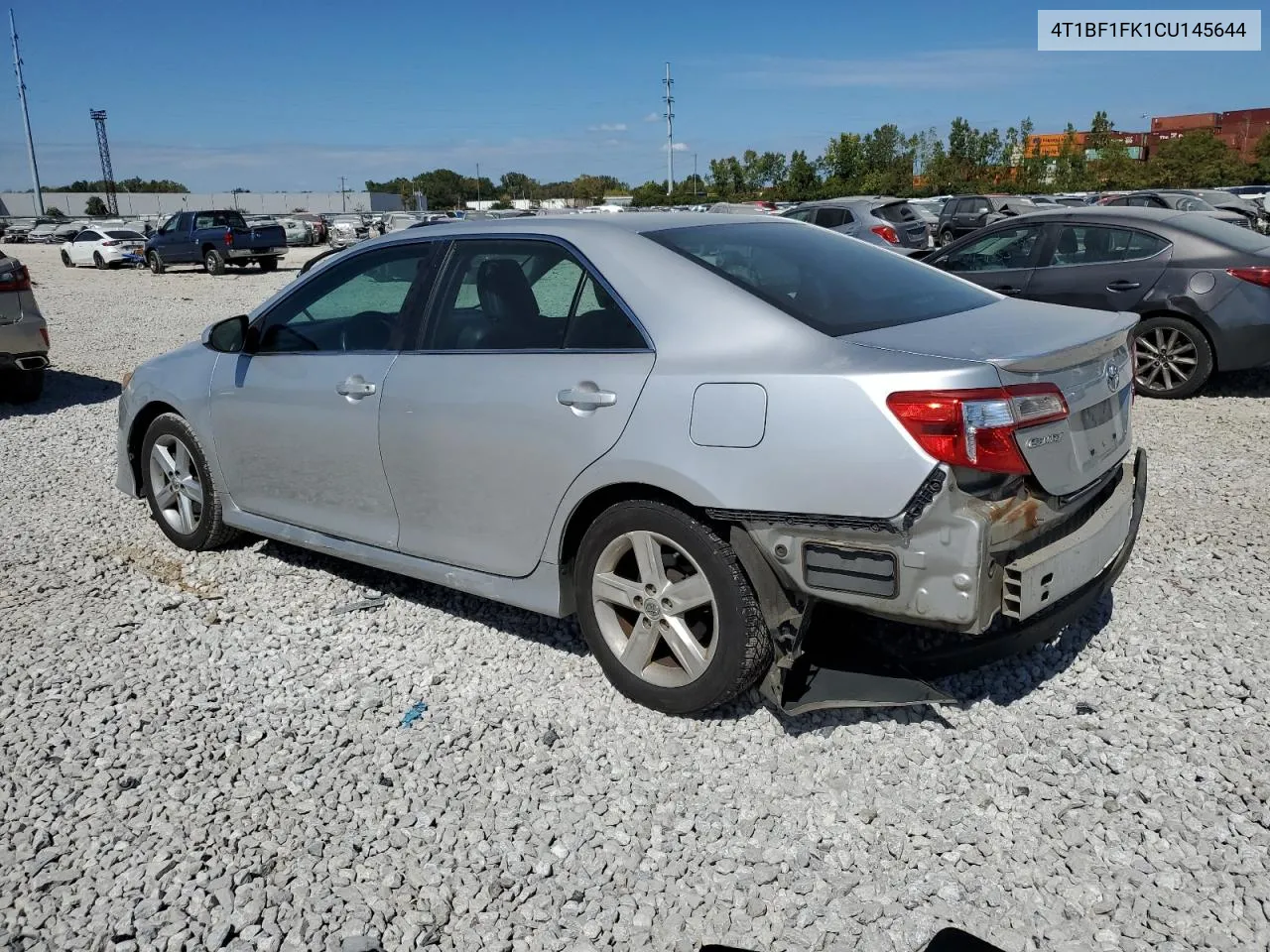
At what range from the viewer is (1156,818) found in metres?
2.91

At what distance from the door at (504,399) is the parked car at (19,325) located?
680cm

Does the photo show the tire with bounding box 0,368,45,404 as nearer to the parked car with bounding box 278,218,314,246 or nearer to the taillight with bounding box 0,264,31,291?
the taillight with bounding box 0,264,31,291

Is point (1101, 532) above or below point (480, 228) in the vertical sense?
below

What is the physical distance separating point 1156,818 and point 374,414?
298cm

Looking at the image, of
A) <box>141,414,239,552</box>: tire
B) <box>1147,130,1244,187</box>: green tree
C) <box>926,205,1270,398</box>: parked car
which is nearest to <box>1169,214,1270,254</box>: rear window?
<box>926,205,1270,398</box>: parked car

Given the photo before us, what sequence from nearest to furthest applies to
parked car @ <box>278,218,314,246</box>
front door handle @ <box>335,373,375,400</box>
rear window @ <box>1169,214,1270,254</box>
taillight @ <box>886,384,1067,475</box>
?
taillight @ <box>886,384,1067,475</box> → front door handle @ <box>335,373,375,400</box> → rear window @ <box>1169,214,1270,254</box> → parked car @ <box>278,218,314,246</box>

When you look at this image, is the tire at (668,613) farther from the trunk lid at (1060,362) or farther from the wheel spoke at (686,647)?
the trunk lid at (1060,362)

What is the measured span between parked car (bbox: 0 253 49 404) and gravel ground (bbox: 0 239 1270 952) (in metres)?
5.42

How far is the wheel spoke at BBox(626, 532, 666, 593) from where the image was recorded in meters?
3.36

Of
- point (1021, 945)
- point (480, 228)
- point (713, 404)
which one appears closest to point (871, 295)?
point (713, 404)

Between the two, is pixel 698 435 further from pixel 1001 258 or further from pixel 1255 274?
pixel 1001 258

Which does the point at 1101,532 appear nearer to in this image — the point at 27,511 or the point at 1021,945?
the point at 1021,945

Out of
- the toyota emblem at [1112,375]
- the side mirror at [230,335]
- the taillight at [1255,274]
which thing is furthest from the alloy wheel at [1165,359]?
the side mirror at [230,335]

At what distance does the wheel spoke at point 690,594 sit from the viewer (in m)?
3.27
